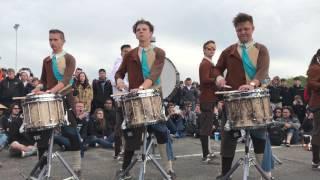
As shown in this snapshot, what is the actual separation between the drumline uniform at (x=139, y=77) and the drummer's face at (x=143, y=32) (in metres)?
0.16

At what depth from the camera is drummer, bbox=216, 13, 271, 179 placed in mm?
6012

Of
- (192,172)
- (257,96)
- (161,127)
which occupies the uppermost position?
(257,96)

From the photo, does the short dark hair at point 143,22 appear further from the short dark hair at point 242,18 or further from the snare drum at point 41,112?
the snare drum at point 41,112

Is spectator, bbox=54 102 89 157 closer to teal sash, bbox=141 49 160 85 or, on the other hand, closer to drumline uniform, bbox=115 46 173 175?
drumline uniform, bbox=115 46 173 175

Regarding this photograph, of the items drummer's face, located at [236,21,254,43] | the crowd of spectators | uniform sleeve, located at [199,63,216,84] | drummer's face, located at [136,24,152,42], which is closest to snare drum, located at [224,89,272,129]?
drummer's face, located at [236,21,254,43]

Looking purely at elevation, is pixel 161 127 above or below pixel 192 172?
above

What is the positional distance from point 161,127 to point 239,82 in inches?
51.6

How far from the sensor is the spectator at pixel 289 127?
1292cm

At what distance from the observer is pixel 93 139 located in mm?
12000

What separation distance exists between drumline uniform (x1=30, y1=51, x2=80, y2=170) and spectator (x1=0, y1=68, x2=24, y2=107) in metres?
6.25

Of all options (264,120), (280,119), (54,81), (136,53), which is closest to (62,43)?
(54,81)

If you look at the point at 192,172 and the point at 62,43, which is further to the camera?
the point at 192,172

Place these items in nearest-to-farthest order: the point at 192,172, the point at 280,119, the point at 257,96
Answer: the point at 257,96, the point at 192,172, the point at 280,119

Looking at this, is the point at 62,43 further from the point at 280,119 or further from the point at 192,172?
the point at 280,119
